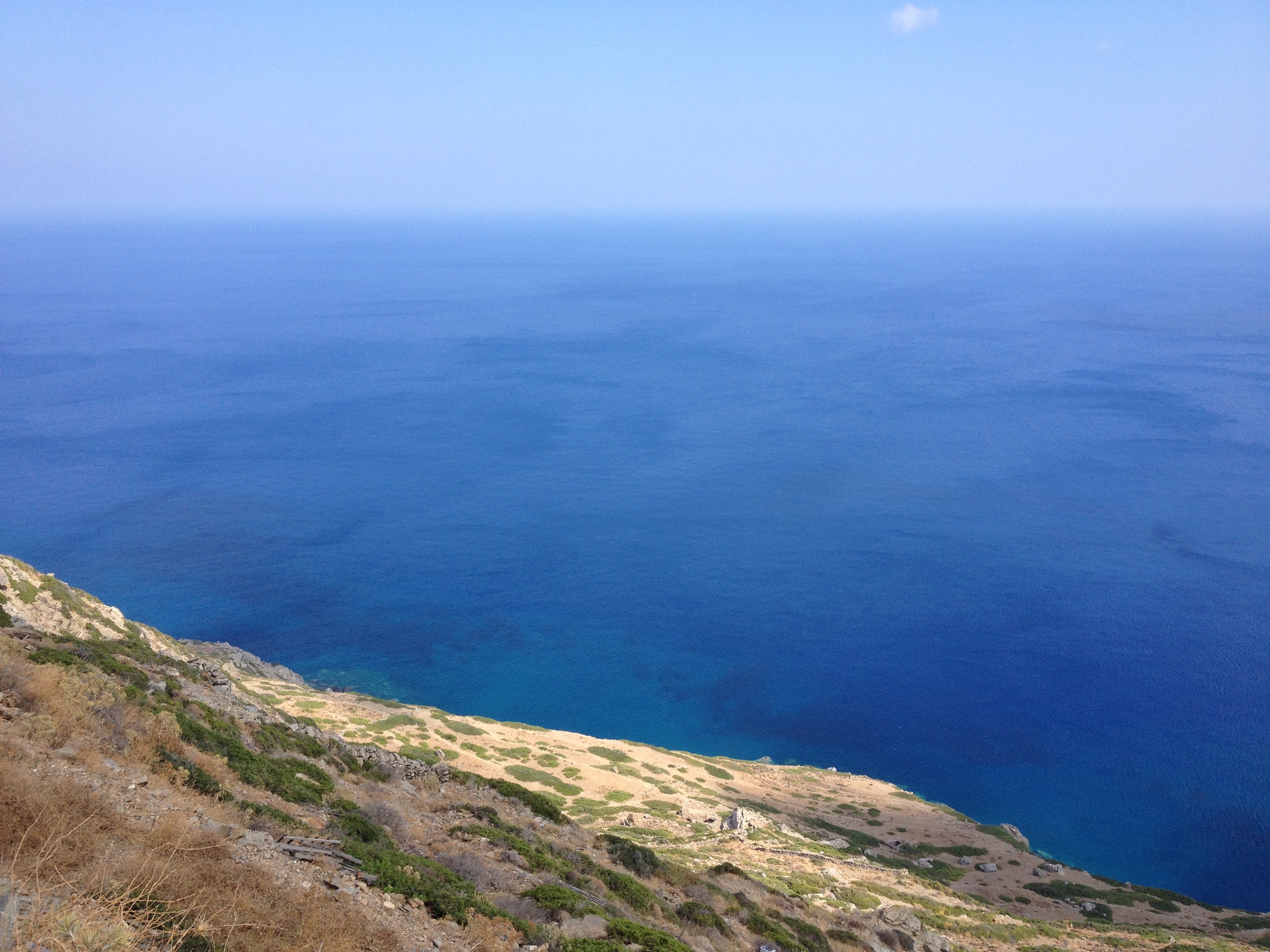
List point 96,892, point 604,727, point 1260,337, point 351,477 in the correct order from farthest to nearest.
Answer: point 1260,337 → point 351,477 → point 604,727 → point 96,892

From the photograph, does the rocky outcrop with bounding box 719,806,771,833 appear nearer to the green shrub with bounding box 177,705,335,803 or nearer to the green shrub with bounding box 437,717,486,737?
the green shrub with bounding box 437,717,486,737

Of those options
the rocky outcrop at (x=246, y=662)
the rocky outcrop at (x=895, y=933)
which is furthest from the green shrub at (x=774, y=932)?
the rocky outcrop at (x=246, y=662)

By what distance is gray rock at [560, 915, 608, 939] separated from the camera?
507 inches

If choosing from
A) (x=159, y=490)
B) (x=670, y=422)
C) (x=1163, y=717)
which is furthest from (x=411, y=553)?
(x=1163, y=717)

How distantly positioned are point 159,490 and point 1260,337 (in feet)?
679

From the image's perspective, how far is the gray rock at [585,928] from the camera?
1288 cm

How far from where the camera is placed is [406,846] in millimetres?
15422

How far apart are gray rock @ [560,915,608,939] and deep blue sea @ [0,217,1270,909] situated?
145 ft

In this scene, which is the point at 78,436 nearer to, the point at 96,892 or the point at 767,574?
the point at 767,574

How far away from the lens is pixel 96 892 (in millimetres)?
8945

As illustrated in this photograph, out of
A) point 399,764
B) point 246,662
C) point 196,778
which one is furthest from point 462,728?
point 196,778

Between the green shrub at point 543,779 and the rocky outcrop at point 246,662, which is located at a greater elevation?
the green shrub at point 543,779

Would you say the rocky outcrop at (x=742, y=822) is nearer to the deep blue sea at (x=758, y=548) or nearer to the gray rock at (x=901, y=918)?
the gray rock at (x=901, y=918)

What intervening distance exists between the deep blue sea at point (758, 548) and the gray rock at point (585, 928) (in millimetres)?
44190
